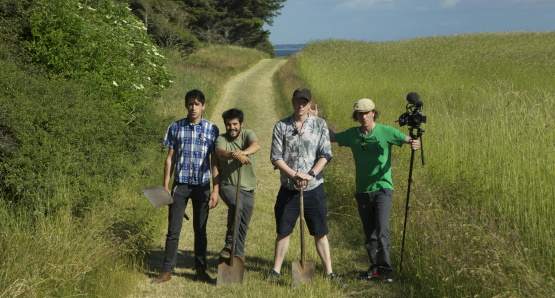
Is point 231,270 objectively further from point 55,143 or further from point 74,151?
point 55,143

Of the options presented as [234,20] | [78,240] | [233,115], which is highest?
[234,20]

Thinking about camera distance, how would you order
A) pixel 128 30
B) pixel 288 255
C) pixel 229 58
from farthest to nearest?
pixel 229 58 → pixel 128 30 → pixel 288 255

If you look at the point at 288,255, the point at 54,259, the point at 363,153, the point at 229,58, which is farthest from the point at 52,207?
the point at 229,58

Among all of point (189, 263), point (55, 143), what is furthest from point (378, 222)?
point (55, 143)

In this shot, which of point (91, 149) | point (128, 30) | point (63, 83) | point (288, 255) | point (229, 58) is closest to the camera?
point (288, 255)

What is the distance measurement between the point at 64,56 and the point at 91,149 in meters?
2.92

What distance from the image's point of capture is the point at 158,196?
562 centimetres

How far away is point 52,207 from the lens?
20.4ft

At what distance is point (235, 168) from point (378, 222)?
1.58 meters

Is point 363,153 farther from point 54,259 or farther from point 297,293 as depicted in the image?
point 54,259

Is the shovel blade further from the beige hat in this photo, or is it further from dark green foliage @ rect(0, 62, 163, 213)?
dark green foliage @ rect(0, 62, 163, 213)

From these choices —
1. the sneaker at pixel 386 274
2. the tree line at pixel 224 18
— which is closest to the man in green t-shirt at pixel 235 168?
the sneaker at pixel 386 274

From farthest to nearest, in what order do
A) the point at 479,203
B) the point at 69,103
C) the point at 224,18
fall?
the point at 224,18 < the point at 69,103 < the point at 479,203

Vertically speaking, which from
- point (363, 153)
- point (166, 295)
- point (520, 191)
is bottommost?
point (166, 295)
